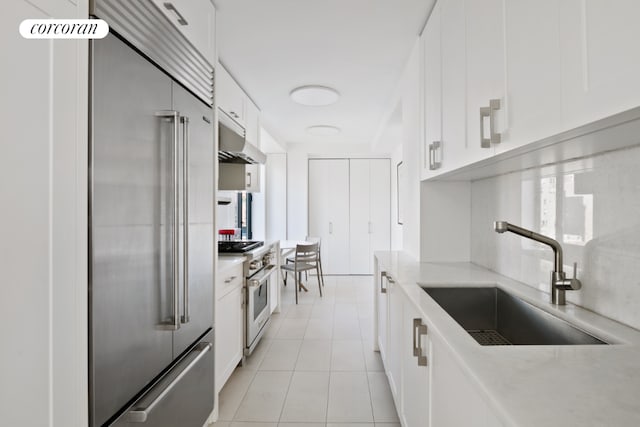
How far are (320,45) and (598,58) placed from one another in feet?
6.92

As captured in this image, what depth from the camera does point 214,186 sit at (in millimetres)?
2018

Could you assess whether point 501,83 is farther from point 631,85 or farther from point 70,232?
point 70,232

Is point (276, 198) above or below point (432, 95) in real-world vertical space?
below

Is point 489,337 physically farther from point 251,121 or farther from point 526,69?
point 251,121

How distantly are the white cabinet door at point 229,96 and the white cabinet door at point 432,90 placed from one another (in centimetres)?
159

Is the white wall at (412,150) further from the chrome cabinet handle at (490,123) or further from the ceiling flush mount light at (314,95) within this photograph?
the chrome cabinet handle at (490,123)

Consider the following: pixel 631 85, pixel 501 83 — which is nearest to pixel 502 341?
pixel 501 83

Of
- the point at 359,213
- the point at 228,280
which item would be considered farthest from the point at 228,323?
the point at 359,213

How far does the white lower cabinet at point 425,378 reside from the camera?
2.78 feet

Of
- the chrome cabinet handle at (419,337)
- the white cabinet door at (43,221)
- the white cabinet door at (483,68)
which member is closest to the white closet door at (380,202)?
the white cabinet door at (483,68)

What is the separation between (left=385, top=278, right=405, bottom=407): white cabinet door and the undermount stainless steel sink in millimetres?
255

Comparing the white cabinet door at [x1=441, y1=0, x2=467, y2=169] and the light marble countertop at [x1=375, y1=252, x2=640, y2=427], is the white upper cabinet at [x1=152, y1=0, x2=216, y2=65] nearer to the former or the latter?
the white cabinet door at [x1=441, y1=0, x2=467, y2=169]

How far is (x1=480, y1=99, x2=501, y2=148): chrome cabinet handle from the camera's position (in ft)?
3.82

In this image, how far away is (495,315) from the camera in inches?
65.5
